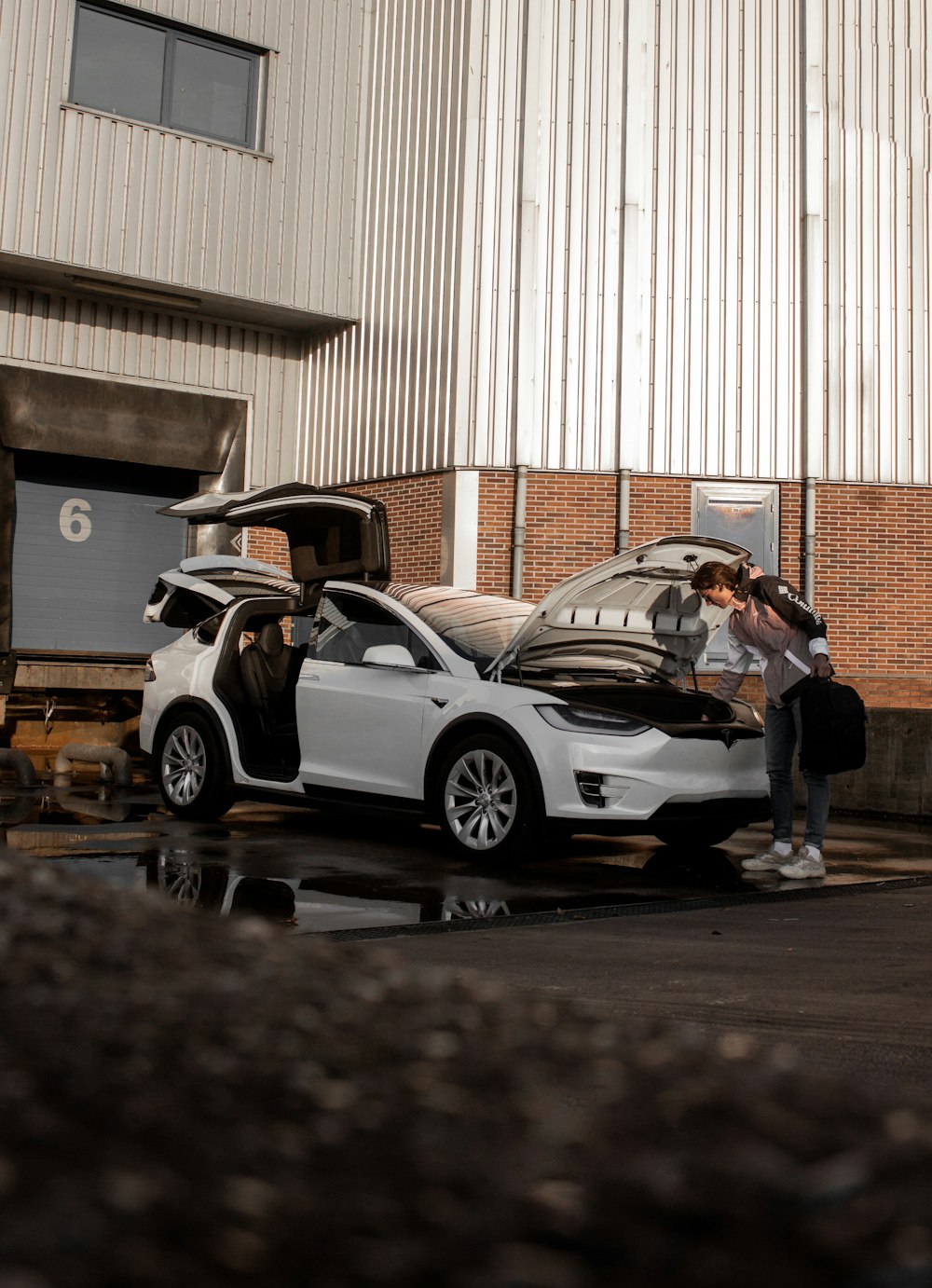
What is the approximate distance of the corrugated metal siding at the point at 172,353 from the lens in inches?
668

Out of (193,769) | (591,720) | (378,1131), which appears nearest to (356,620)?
(193,769)

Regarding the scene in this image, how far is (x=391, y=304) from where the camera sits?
692 inches

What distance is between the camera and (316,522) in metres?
10.4

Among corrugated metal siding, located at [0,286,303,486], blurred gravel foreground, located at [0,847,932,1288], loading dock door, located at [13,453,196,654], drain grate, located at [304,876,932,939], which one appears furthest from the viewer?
loading dock door, located at [13,453,196,654]

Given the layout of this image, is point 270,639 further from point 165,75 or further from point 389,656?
point 165,75

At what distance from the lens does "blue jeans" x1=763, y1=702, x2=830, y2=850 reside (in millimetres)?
7867

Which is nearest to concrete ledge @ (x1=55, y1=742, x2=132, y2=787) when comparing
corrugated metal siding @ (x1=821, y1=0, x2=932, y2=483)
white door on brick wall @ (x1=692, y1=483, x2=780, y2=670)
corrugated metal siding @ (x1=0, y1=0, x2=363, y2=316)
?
corrugated metal siding @ (x1=0, y1=0, x2=363, y2=316)

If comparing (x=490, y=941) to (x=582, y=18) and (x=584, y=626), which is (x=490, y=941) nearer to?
(x=584, y=626)

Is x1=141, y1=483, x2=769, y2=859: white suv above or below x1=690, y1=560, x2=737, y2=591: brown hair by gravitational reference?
below

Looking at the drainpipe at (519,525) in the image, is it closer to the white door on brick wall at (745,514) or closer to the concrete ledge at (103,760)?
the white door on brick wall at (745,514)

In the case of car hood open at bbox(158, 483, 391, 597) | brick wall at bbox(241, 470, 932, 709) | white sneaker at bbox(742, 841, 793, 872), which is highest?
brick wall at bbox(241, 470, 932, 709)

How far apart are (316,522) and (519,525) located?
615 centimetres

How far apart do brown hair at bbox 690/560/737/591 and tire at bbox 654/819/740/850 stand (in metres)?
1.49

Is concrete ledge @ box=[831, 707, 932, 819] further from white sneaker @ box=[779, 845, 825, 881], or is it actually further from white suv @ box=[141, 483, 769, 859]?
white sneaker @ box=[779, 845, 825, 881]
